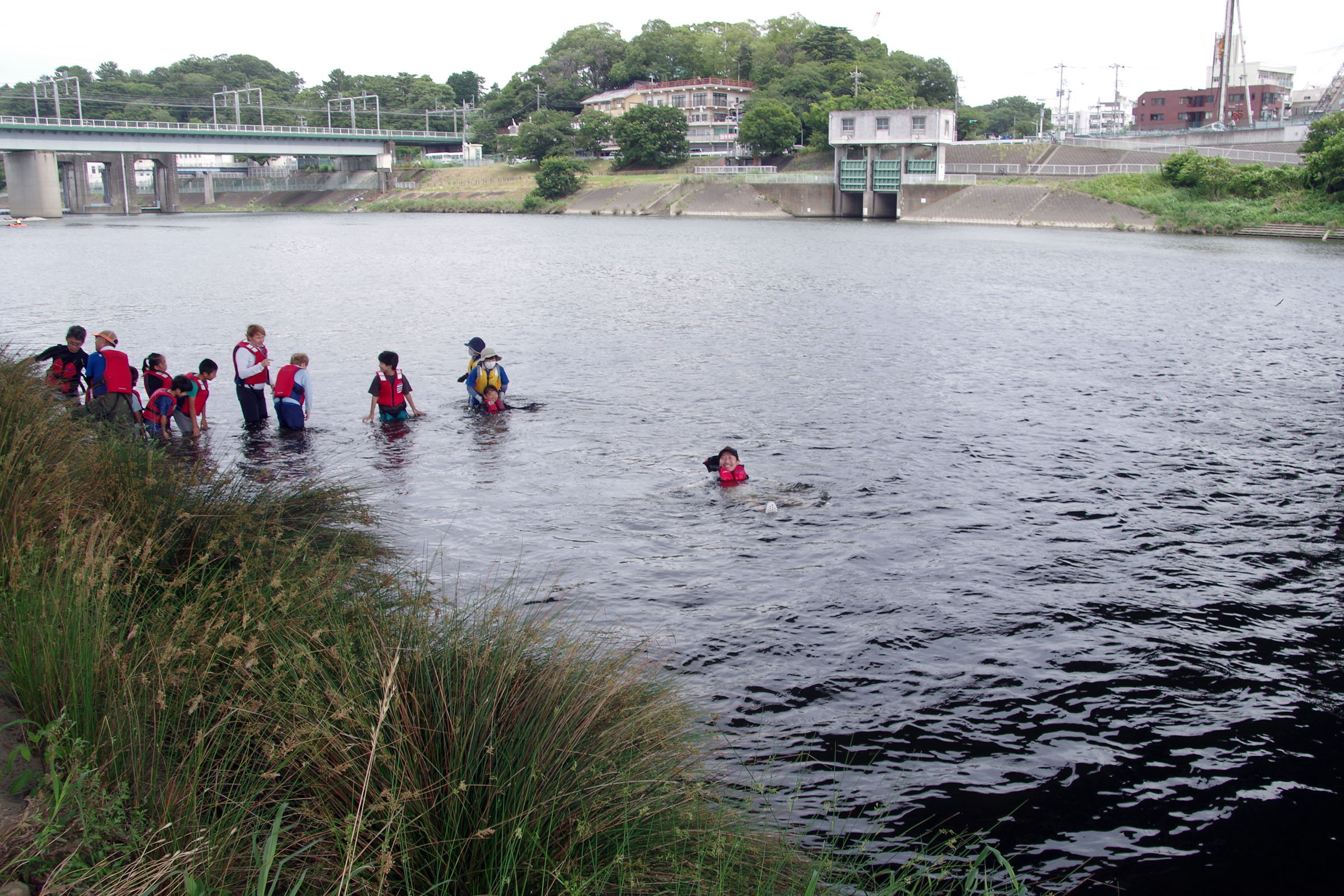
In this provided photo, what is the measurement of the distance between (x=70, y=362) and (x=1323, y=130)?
280 ft

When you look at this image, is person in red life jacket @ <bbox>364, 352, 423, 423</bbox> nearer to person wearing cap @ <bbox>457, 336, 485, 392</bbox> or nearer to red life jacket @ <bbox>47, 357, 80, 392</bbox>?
person wearing cap @ <bbox>457, 336, 485, 392</bbox>

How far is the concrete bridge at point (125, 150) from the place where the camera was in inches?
3907

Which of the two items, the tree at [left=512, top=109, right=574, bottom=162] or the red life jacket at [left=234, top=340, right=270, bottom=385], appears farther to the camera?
the tree at [left=512, top=109, right=574, bottom=162]

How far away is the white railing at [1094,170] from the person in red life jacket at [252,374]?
8562 cm

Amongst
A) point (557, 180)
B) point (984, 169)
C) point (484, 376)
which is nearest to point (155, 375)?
point (484, 376)

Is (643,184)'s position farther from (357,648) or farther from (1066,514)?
(357,648)

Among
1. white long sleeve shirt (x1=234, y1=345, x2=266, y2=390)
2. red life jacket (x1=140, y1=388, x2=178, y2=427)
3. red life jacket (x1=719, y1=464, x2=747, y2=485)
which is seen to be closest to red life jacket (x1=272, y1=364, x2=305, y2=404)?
white long sleeve shirt (x1=234, y1=345, x2=266, y2=390)

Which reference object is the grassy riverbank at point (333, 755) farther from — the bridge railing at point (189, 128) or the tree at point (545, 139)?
the tree at point (545, 139)

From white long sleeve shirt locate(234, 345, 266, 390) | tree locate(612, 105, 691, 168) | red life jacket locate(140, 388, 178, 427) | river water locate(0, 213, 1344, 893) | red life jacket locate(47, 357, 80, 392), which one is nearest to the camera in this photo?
river water locate(0, 213, 1344, 893)

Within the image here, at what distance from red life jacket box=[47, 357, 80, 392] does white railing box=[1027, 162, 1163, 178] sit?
88158 mm

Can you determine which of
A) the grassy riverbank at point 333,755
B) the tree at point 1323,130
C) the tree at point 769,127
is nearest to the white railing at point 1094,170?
the tree at point 1323,130

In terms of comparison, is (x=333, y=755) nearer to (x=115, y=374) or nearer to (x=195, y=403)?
(x=115, y=374)

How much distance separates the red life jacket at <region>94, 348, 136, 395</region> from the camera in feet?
50.5

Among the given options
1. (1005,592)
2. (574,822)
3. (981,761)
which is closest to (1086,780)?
(981,761)
